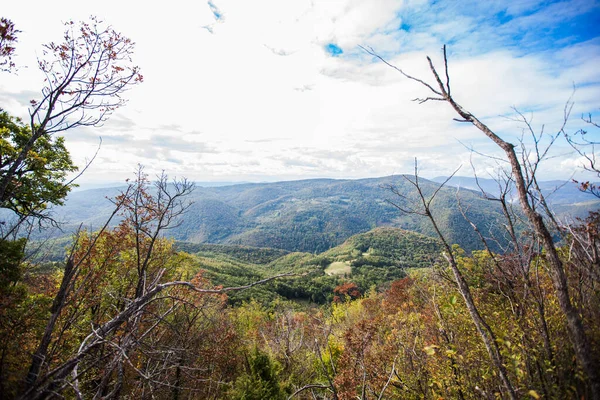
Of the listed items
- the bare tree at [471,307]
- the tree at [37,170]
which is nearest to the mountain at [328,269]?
the tree at [37,170]

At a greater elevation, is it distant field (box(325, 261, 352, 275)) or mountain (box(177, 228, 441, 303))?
mountain (box(177, 228, 441, 303))

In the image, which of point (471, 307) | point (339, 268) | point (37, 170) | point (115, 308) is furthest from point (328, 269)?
point (115, 308)

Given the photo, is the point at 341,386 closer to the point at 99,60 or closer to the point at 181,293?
the point at 181,293

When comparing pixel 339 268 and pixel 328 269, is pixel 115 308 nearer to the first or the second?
pixel 339 268

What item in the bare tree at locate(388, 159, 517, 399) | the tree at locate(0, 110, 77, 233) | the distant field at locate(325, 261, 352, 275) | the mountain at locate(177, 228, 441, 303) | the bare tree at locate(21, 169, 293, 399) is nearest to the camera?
the bare tree at locate(21, 169, 293, 399)

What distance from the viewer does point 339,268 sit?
458ft

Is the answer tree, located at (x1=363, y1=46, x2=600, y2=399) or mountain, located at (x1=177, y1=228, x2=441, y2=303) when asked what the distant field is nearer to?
mountain, located at (x1=177, y1=228, x2=441, y2=303)

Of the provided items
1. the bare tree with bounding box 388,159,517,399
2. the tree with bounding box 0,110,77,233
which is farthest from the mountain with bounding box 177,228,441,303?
the bare tree with bounding box 388,159,517,399

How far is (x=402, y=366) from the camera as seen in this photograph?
437 inches

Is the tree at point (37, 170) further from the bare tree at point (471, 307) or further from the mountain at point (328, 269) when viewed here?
the mountain at point (328, 269)

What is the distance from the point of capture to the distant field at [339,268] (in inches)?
5156

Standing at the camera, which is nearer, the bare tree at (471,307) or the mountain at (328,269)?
the bare tree at (471,307)

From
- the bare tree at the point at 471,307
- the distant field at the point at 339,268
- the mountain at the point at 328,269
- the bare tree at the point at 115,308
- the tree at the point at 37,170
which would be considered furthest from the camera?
the distant field at the point at 339,268

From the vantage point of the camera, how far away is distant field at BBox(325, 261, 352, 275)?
130975 millimetres
